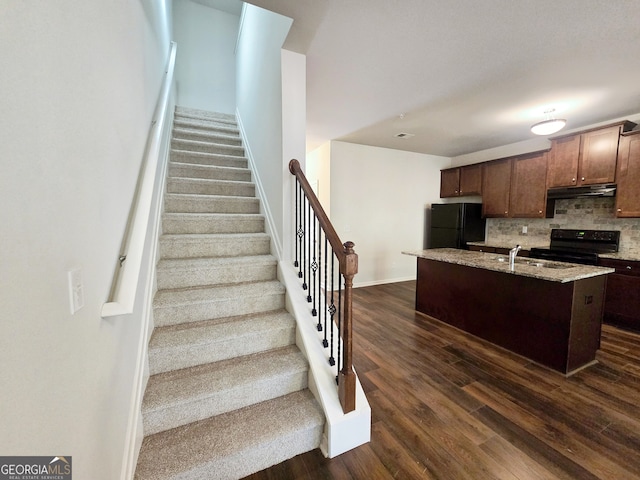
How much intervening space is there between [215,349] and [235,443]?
1.76ft

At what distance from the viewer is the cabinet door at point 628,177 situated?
317 cm

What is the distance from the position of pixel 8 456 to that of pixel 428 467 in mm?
1674

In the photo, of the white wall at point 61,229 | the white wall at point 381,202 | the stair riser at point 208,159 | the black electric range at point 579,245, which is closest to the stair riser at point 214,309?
the white wall at point 61,229

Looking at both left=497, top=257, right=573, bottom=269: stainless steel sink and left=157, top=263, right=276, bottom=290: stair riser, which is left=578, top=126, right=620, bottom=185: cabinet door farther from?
left=157, top=263, right=276, bottom=290: stair riser

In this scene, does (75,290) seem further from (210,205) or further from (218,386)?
(210,205)

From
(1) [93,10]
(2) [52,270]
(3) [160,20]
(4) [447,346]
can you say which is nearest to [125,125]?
(1) [93,10]

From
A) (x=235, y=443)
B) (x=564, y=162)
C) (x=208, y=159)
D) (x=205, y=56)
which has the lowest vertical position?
(x=235, y=443)

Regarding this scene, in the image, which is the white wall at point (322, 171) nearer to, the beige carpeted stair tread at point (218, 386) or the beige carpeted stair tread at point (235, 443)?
the beige carpeted stair tread at point (218, 386)

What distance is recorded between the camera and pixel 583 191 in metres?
3.63

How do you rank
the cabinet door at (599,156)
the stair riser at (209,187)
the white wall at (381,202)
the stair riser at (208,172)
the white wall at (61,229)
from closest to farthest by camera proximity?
the white wall at (61,229) < the stair riser at (209,187) < the stair riser at (208,172) < the cabinet door at (599,156) < the white wall at (381,202)

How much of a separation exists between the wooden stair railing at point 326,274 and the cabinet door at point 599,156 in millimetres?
4001

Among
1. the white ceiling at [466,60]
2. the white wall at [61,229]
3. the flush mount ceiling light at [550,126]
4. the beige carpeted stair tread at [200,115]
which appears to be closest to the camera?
the white wall at [61,229]

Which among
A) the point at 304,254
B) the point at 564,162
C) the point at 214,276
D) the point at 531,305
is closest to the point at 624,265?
the point at 564,162

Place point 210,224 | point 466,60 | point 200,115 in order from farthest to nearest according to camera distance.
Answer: point 200,115
point 210,224
point 466,60
